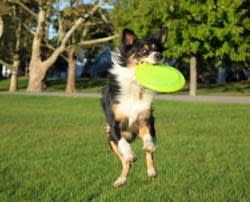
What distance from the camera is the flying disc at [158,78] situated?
6793 mm

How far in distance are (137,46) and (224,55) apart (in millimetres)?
44813

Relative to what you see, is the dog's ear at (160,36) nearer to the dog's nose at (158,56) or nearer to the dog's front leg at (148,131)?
the dog's nose at (158,56)

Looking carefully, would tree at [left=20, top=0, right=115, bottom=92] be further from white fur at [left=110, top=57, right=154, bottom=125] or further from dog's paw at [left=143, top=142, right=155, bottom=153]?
dog's paw at [left=143, top=142, right=155, bottom=153]

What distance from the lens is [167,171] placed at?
39.8ft

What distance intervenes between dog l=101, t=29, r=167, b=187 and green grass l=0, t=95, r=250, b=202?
9.22 ft

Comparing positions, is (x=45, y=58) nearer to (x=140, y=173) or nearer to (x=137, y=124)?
(x=140, y=173)

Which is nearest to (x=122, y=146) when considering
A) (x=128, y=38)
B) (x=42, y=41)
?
(x=128, y=38)

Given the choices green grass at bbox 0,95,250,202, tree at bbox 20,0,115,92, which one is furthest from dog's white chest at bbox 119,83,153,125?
tree at bbox 20,0,115,92

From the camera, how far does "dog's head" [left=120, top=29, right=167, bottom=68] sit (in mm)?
6777

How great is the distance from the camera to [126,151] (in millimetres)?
6863

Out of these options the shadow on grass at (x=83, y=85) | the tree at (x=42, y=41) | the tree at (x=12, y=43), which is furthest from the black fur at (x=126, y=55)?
the shadow on grass at (x=83, y=85)

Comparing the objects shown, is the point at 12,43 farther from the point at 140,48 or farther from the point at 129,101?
the point at 140,48

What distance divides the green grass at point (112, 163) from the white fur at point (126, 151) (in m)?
2.84

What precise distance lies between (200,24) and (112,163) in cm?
3609
